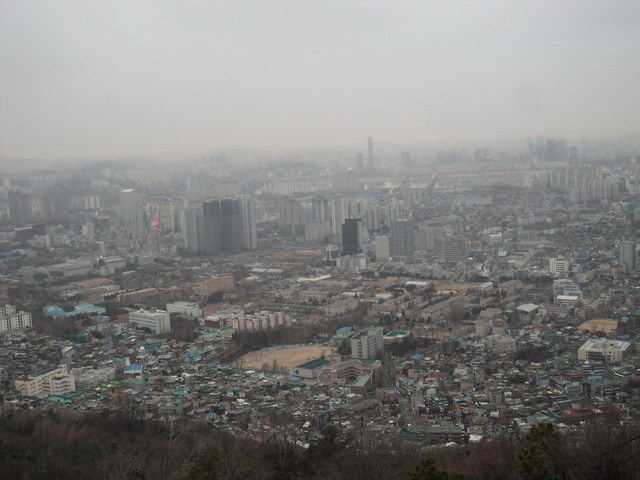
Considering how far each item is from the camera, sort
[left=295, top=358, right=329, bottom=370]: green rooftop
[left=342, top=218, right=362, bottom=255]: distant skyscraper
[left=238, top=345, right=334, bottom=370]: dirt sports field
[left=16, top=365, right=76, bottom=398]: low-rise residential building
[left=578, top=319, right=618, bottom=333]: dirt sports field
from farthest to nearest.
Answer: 1. [left=342, top=218, right=362, bottom=255]: distant skyscraper
2. [left=578, top=319, right=618, bottom=333]: dirt sports field
3. [left=238, top=345, right=334, bottom=370]: dirt sports field
4. [left=295, top=358, right=329, bottom=370]: green rooftop
5. [left=16, top=365, right=76, bottom=398]: low-rise residential building

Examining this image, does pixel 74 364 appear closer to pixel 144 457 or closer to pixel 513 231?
pixel 144 457

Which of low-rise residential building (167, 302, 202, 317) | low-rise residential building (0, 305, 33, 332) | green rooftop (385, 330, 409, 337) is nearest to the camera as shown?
green rooftop (385, 330, 409, 337)

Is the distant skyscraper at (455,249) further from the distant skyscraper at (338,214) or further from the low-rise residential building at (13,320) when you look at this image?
the low-rise residential building at (13,320)

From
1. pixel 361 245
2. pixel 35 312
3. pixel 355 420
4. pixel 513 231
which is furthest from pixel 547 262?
pixel 35 312

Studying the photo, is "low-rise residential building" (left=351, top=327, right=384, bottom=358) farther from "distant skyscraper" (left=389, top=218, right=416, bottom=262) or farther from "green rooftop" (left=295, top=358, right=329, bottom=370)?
"distant skyscraper" (left=389, top=218, right=416, bottom=262)

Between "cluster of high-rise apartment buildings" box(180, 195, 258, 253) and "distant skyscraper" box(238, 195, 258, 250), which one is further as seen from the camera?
"distant skyscraper" box(238, 195, 258, 250)

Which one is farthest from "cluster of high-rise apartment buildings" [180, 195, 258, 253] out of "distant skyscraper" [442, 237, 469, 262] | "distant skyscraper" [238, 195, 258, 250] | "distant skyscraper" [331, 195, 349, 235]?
"distant skyscraper" [442, 237, 469, 262]

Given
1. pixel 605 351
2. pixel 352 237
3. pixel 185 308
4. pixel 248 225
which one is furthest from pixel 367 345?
pixel 248 225
